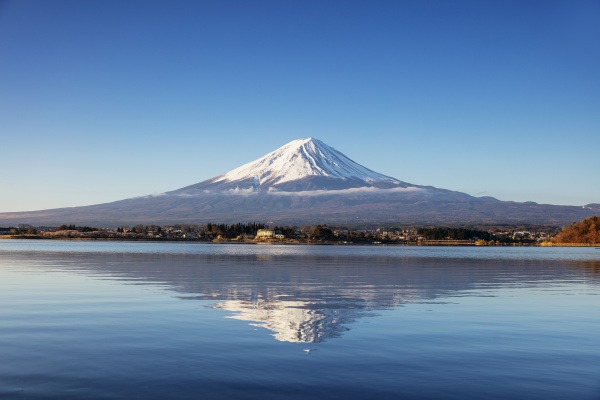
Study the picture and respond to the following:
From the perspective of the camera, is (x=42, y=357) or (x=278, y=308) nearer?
(x=42, y=357)

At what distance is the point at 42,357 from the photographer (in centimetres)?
1090

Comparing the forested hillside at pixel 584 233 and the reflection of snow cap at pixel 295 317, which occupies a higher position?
the forested hillside at pixel 584 233

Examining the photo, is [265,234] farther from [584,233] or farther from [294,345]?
[294,345]

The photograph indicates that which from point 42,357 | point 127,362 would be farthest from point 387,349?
point 42,357

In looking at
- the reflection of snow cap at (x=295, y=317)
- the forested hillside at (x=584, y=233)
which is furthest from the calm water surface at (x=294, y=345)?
the forested hillside at (x=584, y=233)

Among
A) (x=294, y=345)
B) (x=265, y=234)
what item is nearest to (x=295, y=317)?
(x=294, y=345)

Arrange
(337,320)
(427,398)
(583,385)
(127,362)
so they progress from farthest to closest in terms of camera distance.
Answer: (337,320) < (127,362) < (583,385) < (427,398)

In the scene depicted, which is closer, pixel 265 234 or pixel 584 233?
pixel 584 233

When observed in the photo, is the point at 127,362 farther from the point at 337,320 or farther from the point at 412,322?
the point at 412,322

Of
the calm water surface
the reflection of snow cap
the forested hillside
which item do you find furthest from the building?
the reflection of snow cap

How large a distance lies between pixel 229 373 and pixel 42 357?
3.85 metres

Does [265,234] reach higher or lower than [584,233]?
lower

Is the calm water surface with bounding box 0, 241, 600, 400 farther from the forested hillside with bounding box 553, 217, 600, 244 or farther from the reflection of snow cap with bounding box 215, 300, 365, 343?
the forested hillside with bounding box 553, 217, 600, 244

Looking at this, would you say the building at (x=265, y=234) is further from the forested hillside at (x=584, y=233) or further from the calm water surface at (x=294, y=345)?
the calm water surface at (x=294, y=345)
